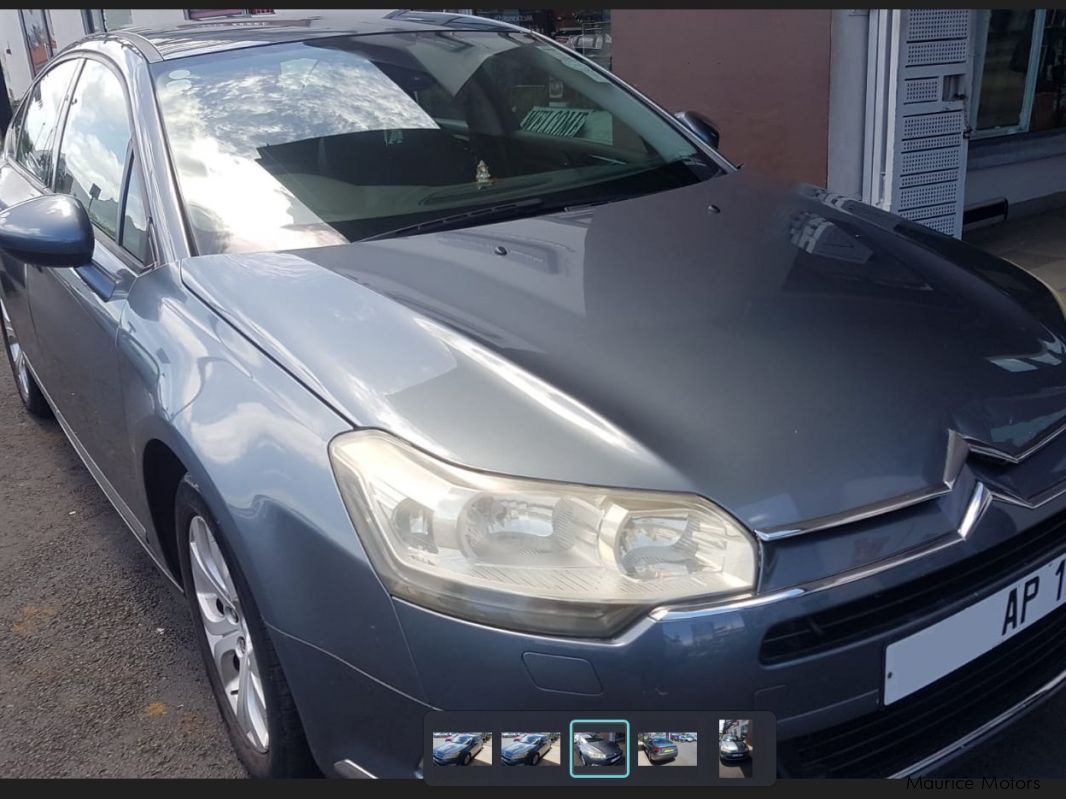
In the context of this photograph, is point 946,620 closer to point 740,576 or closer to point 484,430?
point 740,576

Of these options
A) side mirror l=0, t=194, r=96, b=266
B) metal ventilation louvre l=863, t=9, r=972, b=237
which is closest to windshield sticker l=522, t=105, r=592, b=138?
side mirror l=0, t=194, r=96, b=266

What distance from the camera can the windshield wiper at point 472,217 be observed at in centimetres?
247

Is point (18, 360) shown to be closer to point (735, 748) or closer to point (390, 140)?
point (390, 140)

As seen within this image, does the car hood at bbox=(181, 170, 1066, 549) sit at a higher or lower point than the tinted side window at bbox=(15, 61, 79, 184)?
lower

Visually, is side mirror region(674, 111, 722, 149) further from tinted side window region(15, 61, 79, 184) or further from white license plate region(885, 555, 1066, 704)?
tinted side window region(15, 61, 79, 184)

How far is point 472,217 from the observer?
2.57 m

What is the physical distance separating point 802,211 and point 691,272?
2.05 ft

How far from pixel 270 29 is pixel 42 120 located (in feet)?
3.93

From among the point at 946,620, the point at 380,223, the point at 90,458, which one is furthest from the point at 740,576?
the point at 90,458

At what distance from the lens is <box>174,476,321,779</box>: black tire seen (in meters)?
1.87

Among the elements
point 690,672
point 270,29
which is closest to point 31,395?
point 270,29

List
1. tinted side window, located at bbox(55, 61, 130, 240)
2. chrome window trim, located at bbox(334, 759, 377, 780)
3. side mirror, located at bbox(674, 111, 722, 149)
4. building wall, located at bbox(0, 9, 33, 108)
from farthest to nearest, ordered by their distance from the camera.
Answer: building wall, located at bbox(0, 9, 33, 108) → side mirror, located at bbox(674, 111, 722, 149) → tinted side window, located at bbox(55, 61, 130, 240) → chrome window trim, located at bbox(334, 759, 377, 780)

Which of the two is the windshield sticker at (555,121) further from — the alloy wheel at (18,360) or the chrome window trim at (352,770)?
the alloy wheel at (18,360)

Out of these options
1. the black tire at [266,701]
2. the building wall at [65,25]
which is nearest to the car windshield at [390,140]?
the black tire at [266,701]
